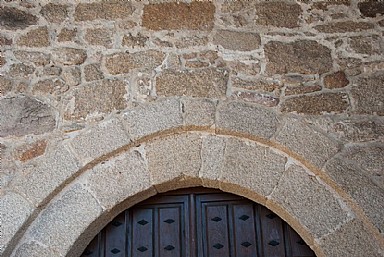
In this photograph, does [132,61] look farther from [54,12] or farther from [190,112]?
[54,12]

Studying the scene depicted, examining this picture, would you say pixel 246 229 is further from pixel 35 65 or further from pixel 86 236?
pixel 35 65

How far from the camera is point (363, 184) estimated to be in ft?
10.1

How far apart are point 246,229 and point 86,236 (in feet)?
2.89

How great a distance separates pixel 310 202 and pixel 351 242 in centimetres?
29

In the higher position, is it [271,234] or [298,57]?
[298,57]

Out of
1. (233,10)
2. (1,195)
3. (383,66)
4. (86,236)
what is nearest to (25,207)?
(1,195)

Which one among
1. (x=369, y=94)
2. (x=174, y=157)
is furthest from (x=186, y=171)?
(x=369, y=94)

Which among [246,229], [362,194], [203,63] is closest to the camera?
[362,194]

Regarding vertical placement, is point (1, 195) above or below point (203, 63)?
below

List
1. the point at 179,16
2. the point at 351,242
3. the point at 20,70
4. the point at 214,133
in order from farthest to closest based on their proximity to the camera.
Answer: the point at 179,16, the point at 20,70, the point at 214,133, the point at 351,242

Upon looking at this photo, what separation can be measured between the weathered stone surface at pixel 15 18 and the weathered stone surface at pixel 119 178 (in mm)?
1079

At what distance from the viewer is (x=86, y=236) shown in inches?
125

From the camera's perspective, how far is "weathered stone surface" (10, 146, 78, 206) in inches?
125

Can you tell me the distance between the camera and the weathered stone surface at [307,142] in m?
3.16
